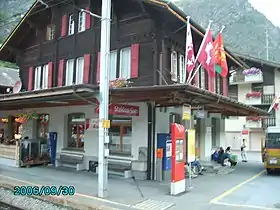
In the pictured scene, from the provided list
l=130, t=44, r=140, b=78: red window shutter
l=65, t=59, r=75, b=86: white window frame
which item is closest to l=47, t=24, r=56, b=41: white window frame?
l=65, t=59, r=75, b=86: white window frame

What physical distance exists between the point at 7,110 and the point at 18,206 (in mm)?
12474

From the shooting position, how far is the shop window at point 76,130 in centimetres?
1634

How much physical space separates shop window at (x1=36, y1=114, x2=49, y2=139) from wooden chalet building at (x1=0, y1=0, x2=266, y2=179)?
0.51 feet

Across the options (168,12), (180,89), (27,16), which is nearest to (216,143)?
(168,12)

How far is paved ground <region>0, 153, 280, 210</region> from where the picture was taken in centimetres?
905

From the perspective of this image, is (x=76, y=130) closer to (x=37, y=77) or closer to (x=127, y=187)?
(x=37, y=77)

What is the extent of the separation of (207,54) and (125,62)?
14.6ft

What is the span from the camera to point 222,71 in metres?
13.7

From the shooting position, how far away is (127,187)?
1134 cm

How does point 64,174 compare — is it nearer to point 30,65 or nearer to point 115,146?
point 115,146

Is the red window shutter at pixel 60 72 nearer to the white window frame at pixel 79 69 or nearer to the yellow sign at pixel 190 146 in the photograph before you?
the white window frame at pixel 79 69

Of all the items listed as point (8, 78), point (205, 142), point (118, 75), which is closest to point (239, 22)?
point (8, 78)
